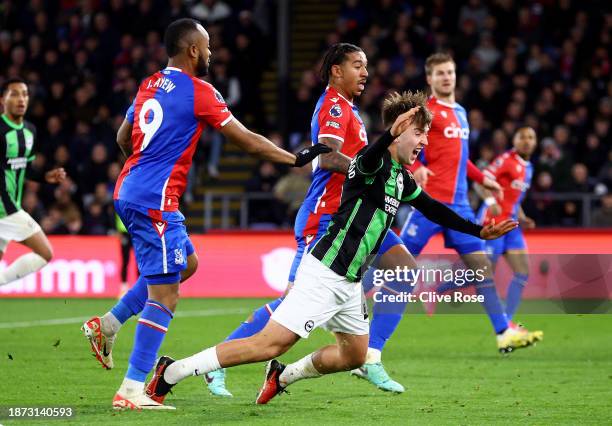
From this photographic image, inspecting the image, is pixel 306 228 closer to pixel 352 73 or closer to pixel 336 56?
pixel 352 73

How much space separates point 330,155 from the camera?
25.2 feet

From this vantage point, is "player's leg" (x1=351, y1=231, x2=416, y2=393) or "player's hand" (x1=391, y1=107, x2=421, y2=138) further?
"player's leg" (x1=351, y1=231, x2=416, y2=393)

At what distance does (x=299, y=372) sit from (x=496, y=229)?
1521mm

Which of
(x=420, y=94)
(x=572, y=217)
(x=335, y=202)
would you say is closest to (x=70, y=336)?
(x=335, y=202)

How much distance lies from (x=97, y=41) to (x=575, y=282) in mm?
14097

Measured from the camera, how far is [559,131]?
1884 cm

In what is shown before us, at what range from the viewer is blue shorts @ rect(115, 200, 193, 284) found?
24.1 feet

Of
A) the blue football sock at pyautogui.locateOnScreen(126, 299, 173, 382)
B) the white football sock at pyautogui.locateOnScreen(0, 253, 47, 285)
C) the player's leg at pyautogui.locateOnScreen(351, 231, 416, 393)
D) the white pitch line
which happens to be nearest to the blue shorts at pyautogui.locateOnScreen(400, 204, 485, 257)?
the player's leg at pyautogui.locateOnScreen(351, 231, 416, 393)

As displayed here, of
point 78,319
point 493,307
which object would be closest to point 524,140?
point 493,307

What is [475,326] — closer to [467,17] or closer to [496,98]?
[496,98]

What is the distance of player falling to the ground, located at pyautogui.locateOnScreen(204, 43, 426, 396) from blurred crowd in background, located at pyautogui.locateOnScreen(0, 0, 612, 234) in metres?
10.4

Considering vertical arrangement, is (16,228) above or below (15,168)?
below

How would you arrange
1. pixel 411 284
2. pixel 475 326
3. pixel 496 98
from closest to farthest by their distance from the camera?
pixel 411 284 < pixel 475 326 < pixel 496 98

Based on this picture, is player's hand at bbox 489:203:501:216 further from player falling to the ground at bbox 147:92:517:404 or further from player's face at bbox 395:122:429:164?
player's face at bbox 395:122:429:164
